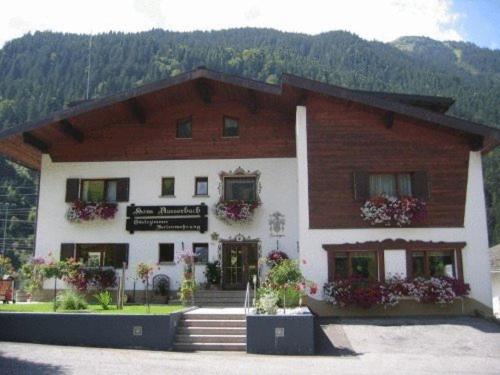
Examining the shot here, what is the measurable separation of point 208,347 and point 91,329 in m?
2.69

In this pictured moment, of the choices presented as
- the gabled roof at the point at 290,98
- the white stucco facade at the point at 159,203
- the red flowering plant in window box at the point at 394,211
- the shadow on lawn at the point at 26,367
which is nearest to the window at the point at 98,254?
the white stucco facade at the point at 159,203

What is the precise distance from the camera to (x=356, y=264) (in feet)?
53.2

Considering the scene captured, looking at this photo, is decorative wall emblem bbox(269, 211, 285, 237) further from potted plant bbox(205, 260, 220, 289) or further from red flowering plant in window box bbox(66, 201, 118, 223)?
red flowering plant in window box bbox(66, 201, 118, 223)

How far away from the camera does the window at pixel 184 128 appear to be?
20031mm

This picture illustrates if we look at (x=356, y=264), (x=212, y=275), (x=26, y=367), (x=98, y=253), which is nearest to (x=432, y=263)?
(x=356, y=264)

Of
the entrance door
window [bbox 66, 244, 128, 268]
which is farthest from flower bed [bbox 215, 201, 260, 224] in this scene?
window [bbox 66, 244, 128, 268]

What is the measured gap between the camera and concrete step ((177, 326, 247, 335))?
1294cm

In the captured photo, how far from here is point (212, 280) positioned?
1862 centimetres

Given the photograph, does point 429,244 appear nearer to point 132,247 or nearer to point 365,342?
point 365,342

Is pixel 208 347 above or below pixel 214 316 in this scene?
below

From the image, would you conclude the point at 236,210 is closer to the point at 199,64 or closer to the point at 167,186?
→ the point at 167,186

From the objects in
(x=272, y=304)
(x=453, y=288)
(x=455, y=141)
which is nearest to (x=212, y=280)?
(x=272, y=304)

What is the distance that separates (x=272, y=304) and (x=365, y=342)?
2333mm

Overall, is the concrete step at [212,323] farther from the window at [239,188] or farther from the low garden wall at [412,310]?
the window at [239,188]
